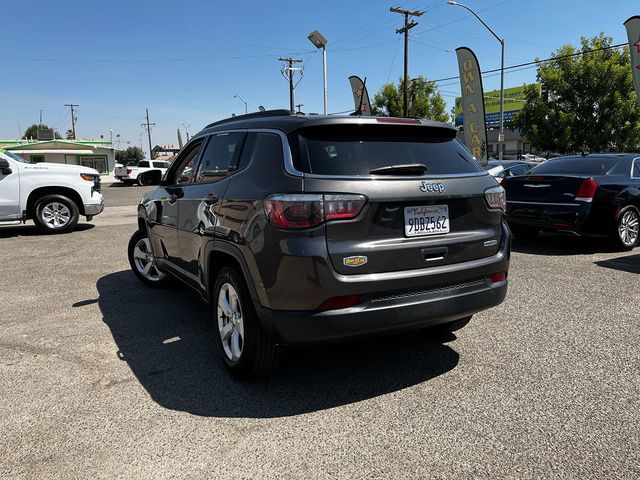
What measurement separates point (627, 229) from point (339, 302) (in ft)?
22.6

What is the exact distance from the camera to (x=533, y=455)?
8.07 feet

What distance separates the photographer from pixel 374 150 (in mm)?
3076

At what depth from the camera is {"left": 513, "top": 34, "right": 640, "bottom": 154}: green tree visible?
26188mm

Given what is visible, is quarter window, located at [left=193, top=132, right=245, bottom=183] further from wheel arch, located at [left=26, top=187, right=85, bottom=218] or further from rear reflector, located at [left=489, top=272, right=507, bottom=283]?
wheel arch, located at [left=26, top=187, right=85, bottom=218]

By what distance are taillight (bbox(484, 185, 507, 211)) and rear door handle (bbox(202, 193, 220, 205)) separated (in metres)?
1.87

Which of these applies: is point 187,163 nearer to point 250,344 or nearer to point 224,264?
point 224,264

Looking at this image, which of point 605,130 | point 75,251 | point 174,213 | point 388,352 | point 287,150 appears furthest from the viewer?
point 605,130

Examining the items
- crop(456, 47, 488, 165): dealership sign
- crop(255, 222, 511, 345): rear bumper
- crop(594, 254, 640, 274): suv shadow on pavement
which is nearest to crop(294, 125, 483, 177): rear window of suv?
crop(255, 222, 511, 345): rear bumper

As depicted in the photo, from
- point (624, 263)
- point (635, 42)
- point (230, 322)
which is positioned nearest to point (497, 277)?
point (230, 322)

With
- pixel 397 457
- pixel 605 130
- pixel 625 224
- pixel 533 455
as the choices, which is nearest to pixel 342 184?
pixel 397 457

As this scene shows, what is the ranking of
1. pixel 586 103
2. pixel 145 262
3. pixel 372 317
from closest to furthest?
pixel 372 317, pixel 145 262, pixel 586 103

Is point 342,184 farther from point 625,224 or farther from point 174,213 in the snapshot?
point 625,224

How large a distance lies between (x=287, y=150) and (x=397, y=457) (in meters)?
1.80

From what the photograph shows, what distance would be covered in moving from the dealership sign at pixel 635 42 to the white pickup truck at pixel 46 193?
14.2 meters
